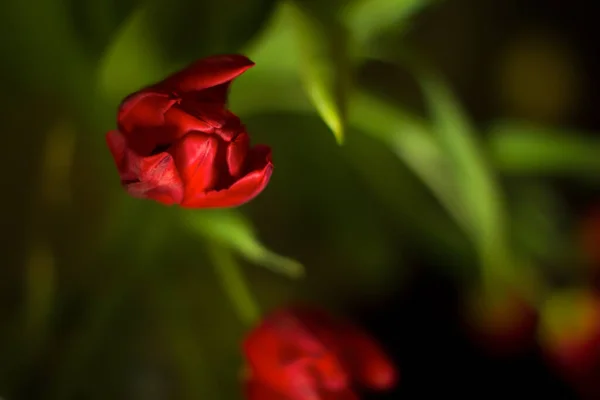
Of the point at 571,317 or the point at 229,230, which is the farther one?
the point at 571,317

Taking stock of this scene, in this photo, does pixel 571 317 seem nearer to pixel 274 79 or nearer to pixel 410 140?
pixel 410 140

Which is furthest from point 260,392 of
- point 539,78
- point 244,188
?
point 539,78

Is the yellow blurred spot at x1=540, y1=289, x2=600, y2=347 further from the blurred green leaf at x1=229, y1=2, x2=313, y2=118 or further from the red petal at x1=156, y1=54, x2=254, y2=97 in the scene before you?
the red petal at x1=156, y1=54, x2=254, y2=97

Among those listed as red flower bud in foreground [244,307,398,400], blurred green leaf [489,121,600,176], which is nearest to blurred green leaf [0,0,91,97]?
red flower bud in foreground [244,307,398,400]

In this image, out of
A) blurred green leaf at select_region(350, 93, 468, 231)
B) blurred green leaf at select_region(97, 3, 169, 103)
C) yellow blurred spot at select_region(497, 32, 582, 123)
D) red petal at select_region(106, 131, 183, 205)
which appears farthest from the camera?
yellow blurred spot at select_region(497, 32, 582, 123)

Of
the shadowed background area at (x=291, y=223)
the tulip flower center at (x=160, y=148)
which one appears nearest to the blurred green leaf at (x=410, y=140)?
the shadowed background area at (x=291, y=223)

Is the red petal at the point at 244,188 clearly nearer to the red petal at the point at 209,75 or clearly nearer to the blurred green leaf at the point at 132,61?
the red petal at the point at 209,75
